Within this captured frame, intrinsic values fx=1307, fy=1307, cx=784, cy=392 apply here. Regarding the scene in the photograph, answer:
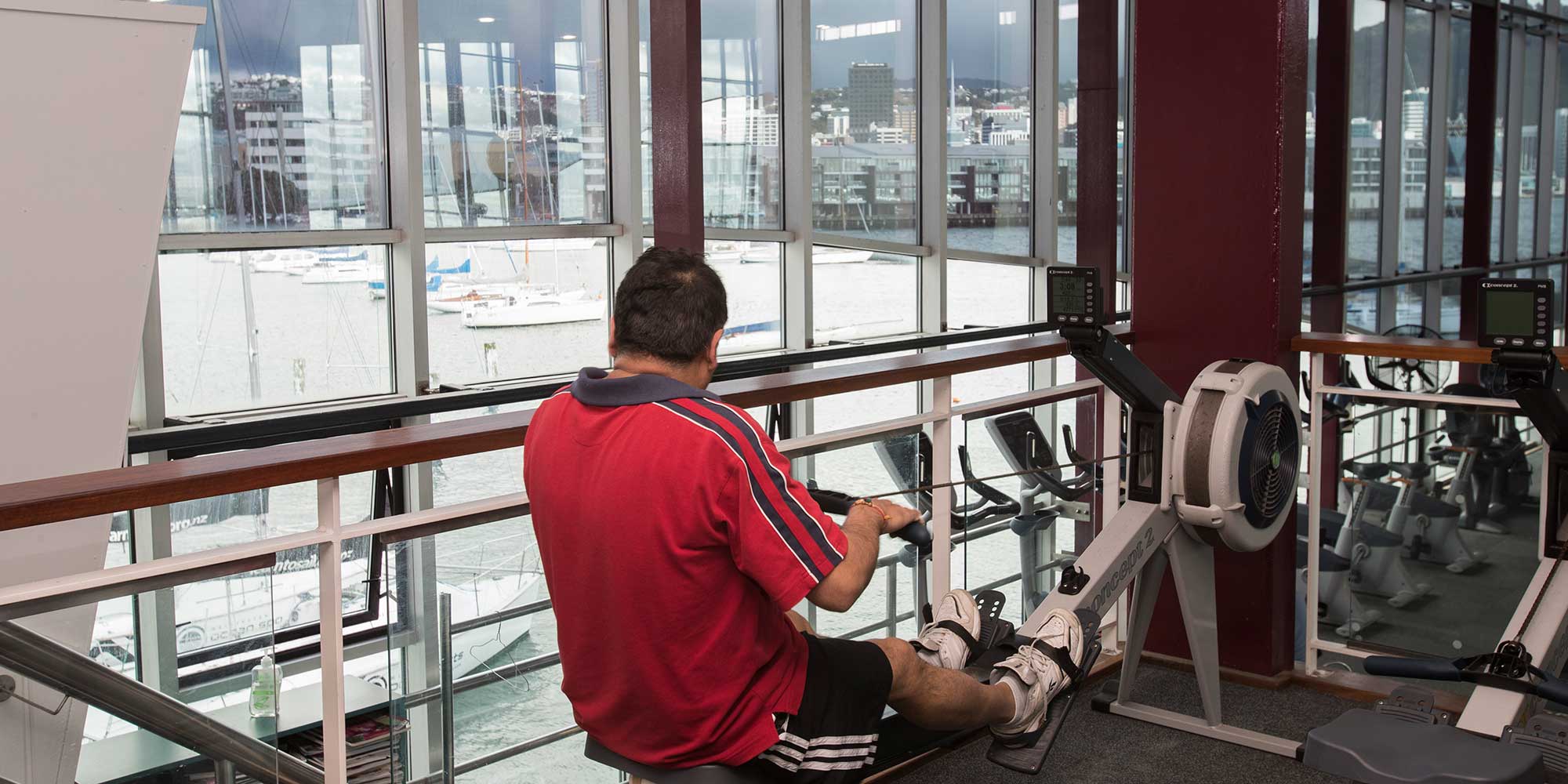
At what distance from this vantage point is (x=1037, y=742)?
243 cm

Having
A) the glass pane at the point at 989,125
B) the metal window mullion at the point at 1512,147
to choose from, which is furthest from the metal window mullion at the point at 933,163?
the metal window mullion at the point at 1512,147

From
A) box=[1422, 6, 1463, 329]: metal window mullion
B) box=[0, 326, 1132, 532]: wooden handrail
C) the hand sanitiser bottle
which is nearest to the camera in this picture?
box=[0, 326, 1132, 532]: wooden handrail

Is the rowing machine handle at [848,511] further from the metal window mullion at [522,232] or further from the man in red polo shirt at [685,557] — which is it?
the metal window mullion at [522,232]

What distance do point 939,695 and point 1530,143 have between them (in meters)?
14.9

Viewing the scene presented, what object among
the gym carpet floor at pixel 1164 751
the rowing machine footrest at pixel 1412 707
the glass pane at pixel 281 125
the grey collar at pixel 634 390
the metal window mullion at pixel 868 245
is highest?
the glass pane at pixel 281 125

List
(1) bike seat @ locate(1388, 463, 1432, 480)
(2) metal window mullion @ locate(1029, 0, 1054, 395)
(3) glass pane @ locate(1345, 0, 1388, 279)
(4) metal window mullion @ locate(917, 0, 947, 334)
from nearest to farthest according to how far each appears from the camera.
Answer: (1) bike seat @ locate(1388, 463, 1432, 480) → (4) metal window mullion @ locate(917, 0, 947, 334) → (2) metal window mullion @ locate(1029, 0, 1054, 395) → (3) glass pane @ locate(1345, 0, 1388, 279)

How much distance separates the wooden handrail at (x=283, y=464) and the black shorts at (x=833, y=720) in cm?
62

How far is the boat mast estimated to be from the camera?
5.15 m

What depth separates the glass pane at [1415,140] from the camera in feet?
37.9

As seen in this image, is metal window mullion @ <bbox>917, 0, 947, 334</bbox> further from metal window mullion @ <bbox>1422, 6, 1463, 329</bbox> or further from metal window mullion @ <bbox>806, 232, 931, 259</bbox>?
metal window mullion @ <bbox>1422, 6, 1463, 329</bbox>

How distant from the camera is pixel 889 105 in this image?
314 inches

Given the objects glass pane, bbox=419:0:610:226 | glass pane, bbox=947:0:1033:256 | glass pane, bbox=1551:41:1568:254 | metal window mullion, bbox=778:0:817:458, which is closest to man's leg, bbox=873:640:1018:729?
glass pane, bbox=419:0:610:226

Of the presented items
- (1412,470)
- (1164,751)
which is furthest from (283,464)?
(1412,470)

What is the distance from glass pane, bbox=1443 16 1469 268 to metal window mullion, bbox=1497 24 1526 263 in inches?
47.7
